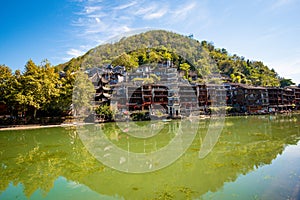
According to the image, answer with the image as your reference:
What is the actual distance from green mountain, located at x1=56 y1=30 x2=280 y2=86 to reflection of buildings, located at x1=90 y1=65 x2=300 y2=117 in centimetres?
1043

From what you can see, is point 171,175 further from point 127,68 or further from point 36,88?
point 127,68

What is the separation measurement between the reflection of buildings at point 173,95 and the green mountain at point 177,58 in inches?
411

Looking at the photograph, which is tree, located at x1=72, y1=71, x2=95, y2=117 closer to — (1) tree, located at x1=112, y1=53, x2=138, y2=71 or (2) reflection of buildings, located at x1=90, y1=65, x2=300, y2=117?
(2) reflection of buildings, located at x1=90, y1=65, x2=300, y2=117

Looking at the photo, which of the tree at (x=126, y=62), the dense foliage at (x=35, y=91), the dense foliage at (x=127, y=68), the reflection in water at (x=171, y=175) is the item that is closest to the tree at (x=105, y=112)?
the dense foliage at (x=127, y=68)

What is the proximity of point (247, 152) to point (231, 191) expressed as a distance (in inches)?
224

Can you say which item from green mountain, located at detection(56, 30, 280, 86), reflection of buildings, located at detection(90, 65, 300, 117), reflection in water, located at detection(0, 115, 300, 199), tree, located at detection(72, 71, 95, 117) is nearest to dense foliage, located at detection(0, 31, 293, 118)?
green mountain, located at detection(56, 30, 280, 86)

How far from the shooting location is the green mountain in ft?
199

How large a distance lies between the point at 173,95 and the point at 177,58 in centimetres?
2942

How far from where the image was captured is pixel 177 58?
218 feet

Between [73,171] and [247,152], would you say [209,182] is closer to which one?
[247,152]

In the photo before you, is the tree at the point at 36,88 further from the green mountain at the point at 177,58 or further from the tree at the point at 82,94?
the green mountain at the point at 177,58

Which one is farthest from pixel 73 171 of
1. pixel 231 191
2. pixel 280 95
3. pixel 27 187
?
pixel 280 95

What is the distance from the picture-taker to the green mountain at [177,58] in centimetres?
6078

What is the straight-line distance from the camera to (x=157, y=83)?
135 ft
